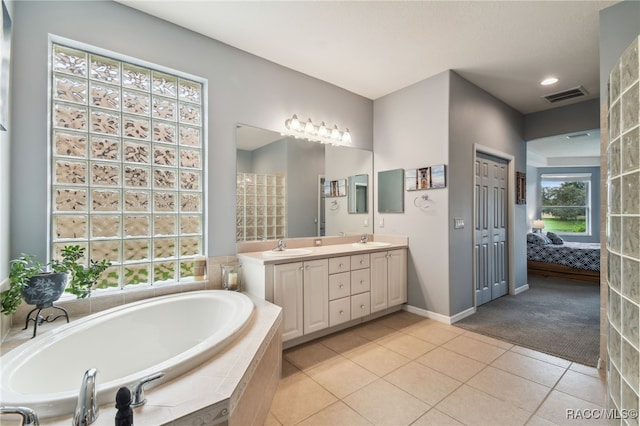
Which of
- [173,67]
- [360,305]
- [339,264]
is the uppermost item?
[173,67]

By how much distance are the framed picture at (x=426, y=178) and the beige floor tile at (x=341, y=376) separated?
6.85ft

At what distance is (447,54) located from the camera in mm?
2789

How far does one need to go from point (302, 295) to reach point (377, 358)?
0.83 m

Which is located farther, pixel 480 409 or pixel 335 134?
pixel 335 134

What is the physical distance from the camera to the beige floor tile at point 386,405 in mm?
1653

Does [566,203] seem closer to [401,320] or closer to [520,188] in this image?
[520,188]

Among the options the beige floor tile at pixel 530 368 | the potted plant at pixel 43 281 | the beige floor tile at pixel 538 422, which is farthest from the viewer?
the beige floor tile at pixel 530 368

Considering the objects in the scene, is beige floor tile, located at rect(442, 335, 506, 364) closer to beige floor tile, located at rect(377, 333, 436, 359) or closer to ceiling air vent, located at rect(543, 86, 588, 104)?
beige floor tile, located at rect(377, 333, 436, 359)

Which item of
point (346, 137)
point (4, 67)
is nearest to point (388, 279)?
point (346, 137)

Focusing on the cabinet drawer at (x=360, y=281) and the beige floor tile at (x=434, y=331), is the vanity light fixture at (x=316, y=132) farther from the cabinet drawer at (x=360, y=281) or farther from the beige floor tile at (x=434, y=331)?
the beige floor tile at (x=434, y=331)

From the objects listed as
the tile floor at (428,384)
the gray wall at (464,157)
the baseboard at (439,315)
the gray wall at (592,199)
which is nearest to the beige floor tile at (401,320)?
the baseboard at (439,315)

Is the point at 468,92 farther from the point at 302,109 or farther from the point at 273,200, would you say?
the point at 273,200

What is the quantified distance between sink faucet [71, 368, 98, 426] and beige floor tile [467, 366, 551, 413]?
86.3 inches

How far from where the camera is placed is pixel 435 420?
1.63m
